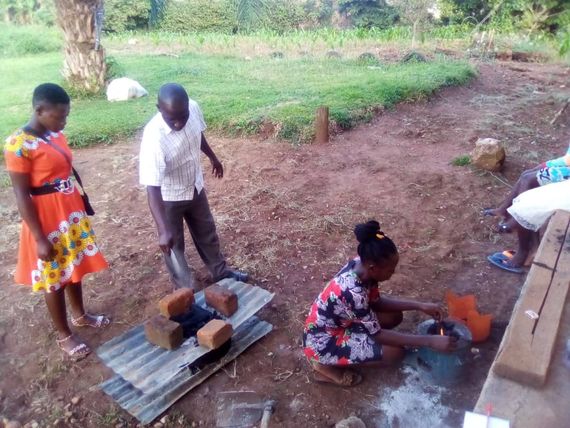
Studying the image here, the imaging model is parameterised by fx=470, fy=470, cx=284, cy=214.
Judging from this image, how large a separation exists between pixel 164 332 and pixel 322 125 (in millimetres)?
4156

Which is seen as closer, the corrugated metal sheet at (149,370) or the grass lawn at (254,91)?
the corrugated metal sheet at (149,370)

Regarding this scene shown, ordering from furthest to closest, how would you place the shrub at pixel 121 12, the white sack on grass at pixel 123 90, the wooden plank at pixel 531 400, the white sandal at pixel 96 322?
the shrub at pixel 121 12 → the white sack on grass at pixel 123 90 → the white sandal at pixel 96 322 → the wooden plank at pixel 531 400

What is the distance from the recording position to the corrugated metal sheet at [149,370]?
2.46m

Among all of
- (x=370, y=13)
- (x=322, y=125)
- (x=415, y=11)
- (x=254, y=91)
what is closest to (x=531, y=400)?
(x=322, y=125)

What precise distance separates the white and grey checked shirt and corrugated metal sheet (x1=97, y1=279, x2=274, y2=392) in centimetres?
87

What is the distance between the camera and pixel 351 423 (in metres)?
2.26

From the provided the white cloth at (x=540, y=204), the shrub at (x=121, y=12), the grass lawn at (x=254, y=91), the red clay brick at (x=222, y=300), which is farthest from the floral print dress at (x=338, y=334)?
the shrub at (x=121, y=12)

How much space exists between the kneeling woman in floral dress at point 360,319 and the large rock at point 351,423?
11.3 inches

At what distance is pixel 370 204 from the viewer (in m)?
4.75

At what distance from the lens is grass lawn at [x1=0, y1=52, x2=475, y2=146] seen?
683 centimetres

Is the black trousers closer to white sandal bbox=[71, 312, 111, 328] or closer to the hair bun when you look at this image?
white sandal bbox=[71, 312, 111, 328]

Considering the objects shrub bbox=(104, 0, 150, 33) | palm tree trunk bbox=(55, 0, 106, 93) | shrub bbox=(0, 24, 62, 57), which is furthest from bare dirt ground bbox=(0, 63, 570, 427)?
shrub bbox=(104, 0, 150, 33)

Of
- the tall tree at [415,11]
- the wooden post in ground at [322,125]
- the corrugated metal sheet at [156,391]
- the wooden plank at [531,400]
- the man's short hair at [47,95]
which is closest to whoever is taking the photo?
the wooden plank at [531,400]

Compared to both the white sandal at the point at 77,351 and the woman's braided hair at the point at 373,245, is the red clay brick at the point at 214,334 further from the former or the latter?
the woman's braided hair at the point at 373,245
